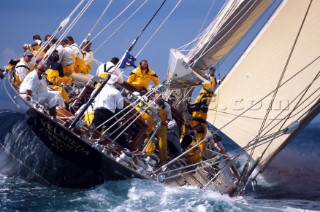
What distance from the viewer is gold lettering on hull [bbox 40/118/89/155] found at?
51.0ft

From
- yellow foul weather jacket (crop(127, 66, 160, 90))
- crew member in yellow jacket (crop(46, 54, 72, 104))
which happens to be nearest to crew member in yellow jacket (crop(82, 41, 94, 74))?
crew member in yellow jacket (crop(46, 54, 72, 104))

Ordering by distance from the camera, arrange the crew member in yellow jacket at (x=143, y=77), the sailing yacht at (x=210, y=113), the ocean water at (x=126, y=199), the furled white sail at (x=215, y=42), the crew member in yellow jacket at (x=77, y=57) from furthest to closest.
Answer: the crew member in yellow jacket at (x=77, y=57)
the crew member in yellow jacket at (x=143, y=77)
the furled white sail at (x=215, y=42)
the sailing yacht at (x=210, y=113)
the ocean water at (x=126, y=199)

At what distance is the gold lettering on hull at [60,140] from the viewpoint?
15.5 metres

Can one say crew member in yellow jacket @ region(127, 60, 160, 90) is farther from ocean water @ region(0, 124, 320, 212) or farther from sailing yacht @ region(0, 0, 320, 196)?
ocean water @ region(0, 124, 320, 212)

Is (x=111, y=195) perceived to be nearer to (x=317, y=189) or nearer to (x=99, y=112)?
(x=99, y=112)

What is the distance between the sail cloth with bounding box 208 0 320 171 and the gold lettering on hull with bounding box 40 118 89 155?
3.89 metres

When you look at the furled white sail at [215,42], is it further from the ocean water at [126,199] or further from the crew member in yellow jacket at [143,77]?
the ocean water at [126,199]

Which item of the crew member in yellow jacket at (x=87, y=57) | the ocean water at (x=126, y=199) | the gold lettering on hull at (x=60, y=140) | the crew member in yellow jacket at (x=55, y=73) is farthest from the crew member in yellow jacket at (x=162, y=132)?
the crew member in yellow jacket at (x=87, y=57)

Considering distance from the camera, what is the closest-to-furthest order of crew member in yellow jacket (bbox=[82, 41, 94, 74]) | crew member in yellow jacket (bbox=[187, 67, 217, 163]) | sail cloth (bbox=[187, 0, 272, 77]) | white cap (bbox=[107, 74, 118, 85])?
1. white cap (bbox=[107, 74, 118, 85])
2. sail cloth (bbox=[187, 0, 272, 77])
3. crew member in yellow jacket (bbox=[187, 67, 217, 163])
4. crew member in yellow jacket (bbox=[82, 41, 94, 74])

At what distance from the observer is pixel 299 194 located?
67.9 feet

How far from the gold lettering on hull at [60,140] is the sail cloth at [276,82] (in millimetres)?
3892

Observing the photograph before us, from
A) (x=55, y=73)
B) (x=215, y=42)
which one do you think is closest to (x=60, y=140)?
(x=55, y=73)

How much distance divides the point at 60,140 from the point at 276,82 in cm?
556

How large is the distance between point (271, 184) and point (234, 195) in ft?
20.3
